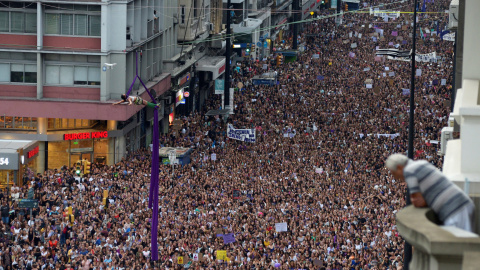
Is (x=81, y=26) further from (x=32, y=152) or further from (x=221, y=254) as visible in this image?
(x=221, y=254)

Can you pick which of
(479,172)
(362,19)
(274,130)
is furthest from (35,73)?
(362,19)

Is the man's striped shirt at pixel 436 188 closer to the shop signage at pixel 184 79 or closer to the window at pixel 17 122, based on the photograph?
the window at pixel 17 122

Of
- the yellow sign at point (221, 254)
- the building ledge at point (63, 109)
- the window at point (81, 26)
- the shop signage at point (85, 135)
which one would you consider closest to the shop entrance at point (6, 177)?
the shop signage at point (85, 135)

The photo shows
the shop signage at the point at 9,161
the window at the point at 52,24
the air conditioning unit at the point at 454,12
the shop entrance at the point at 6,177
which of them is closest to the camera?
the air conditioning unit at the point at 454,12

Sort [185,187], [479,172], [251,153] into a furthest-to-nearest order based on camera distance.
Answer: [251,153]
[185,187]
[479,172]

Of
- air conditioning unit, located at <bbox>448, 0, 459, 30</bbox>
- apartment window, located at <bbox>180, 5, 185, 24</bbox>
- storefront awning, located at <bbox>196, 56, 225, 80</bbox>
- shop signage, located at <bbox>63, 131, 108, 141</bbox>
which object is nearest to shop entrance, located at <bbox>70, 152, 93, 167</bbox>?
shop signage, located at <bbox>63, 131, 108, 141</bbox>

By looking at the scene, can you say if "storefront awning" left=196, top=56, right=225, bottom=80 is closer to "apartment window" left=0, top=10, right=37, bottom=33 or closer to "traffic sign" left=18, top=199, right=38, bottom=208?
"apartment window" left=0, top=10, right=37, bottom=33

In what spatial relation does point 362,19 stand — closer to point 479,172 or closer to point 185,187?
point 185,187

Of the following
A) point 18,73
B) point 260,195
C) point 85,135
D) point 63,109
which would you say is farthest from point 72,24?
point 260,195
